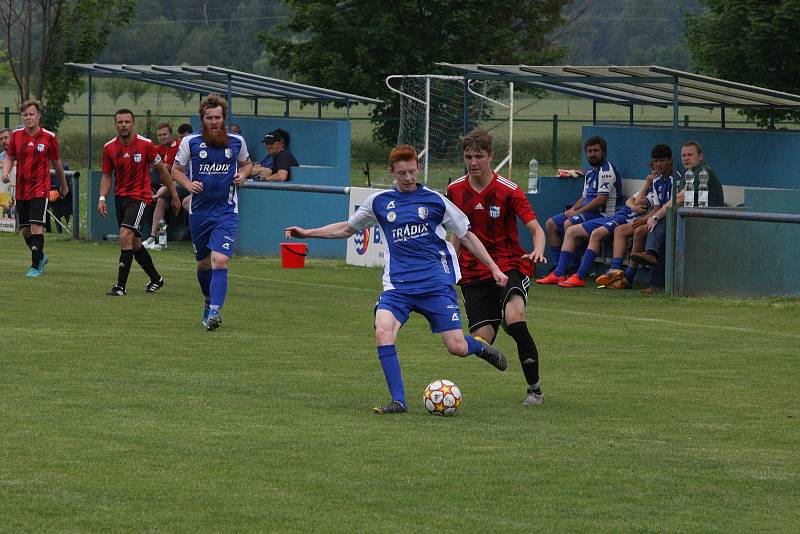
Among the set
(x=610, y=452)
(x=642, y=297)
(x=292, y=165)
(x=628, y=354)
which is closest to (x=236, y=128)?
(x=292, y=165)

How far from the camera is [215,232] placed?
13.3 metres

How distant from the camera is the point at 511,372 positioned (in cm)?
1108

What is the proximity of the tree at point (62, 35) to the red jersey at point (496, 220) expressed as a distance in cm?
2588

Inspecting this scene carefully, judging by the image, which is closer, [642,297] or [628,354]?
[628,354]

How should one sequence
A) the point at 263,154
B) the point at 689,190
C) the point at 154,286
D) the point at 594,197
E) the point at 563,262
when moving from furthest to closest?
1. the point at 263,154
2. the point at 594,197
3. the point at 563,262
4. the point at 689,190
5. the point at 154,286

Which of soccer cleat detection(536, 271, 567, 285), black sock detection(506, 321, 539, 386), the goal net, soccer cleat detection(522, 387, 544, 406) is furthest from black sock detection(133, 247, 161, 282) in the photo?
the goal net

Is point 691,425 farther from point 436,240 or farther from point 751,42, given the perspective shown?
point 751,42

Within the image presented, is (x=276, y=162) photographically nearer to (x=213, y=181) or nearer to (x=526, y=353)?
(x=213, y=181)

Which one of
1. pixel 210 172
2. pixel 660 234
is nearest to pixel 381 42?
pixel 660 234

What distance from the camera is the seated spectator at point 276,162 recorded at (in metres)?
23.0

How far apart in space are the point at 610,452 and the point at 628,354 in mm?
4248

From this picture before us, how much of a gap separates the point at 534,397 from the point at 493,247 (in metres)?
1.06

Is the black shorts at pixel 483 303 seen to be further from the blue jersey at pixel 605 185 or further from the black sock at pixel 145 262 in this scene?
the blue jersey at pixel 605 185

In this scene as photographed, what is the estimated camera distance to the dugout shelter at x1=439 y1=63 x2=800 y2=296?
1612 cm
